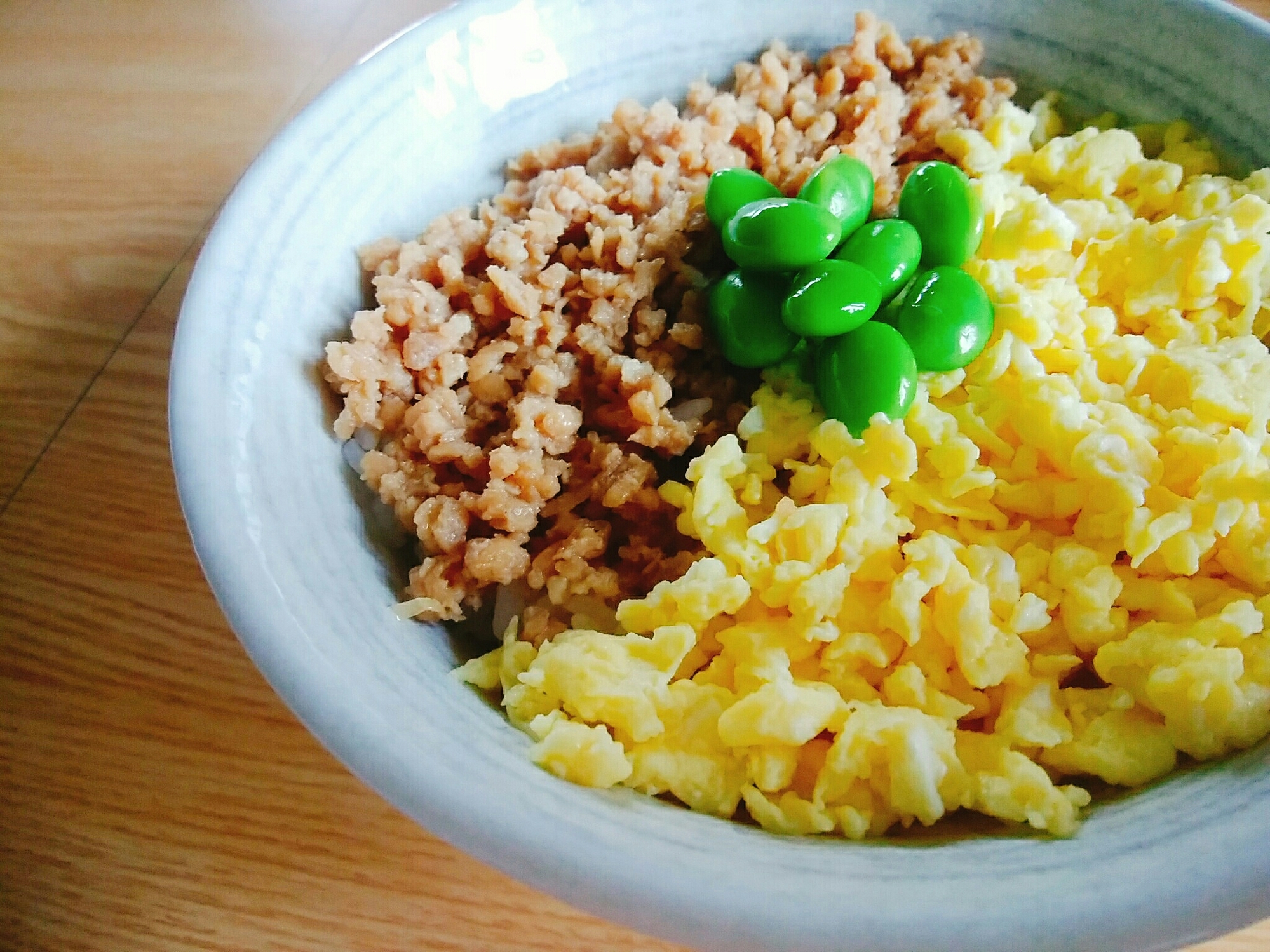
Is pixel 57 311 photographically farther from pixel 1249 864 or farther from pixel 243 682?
pixel 1249 864

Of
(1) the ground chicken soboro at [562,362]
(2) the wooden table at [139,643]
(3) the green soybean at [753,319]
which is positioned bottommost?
(2) the wooden table at [139,643]

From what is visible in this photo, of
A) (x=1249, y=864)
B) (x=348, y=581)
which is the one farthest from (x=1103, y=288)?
(x=348, y=581)

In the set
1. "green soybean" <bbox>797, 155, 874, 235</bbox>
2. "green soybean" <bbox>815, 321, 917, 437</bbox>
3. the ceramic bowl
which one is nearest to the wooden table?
the ceramic bowl

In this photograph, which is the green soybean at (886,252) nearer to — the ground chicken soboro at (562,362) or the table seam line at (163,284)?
the ground chicken soboro at (562,362)

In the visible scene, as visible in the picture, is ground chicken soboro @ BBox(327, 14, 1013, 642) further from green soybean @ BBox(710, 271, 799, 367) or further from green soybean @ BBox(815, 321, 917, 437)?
green soybean @ BBox(815, 321, 917, 437)

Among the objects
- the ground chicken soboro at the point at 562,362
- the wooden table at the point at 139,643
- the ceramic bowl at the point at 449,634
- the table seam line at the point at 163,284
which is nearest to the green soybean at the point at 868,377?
the ground chicken soboro at the point at 562,362

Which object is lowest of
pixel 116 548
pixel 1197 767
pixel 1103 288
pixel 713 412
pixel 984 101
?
pixel 116 548
